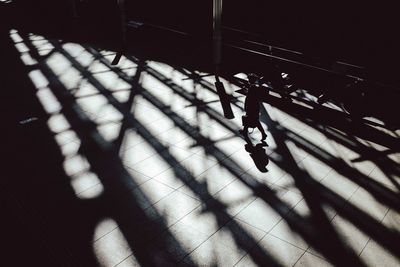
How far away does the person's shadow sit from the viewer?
627 centimetres

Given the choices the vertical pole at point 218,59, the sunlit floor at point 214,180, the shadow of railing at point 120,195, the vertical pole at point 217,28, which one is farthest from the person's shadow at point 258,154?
the vertical pole at point 217,28

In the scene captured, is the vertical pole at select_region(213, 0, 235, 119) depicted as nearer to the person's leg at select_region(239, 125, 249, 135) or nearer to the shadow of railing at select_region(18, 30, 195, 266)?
the person's leg at select_region(239, 125, 249, 135)

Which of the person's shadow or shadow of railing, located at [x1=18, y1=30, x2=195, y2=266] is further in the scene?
the person's shadow

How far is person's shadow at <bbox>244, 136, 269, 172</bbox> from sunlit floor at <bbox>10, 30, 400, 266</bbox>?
3 cm

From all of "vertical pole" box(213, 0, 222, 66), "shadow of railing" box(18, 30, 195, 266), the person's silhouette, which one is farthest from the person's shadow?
"vertical pole" box(213, 0, 222, 66)

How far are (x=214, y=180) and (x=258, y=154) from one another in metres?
1.27

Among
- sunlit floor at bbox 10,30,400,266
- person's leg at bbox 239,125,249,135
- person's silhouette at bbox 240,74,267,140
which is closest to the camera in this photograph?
sunlit floor at bbox 10,30,400,266

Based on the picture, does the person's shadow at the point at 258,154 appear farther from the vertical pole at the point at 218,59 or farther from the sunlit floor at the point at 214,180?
the vertical pole at the point at 218,59

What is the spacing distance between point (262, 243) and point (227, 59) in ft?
30.4

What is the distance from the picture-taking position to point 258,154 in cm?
658

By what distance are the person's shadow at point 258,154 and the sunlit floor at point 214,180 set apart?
35mm

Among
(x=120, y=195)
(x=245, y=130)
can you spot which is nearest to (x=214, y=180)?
(x=120, y=195)

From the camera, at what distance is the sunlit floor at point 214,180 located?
4.48 meters

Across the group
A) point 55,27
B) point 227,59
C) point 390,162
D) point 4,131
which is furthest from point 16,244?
point 55,27
